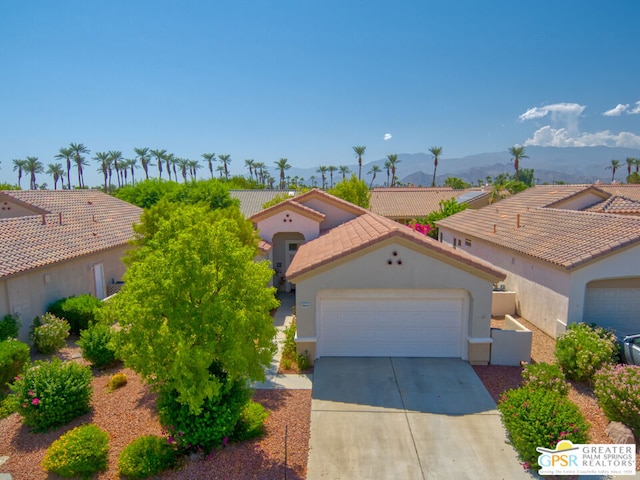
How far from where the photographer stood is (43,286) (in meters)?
15.5

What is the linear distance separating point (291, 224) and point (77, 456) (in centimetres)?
1436

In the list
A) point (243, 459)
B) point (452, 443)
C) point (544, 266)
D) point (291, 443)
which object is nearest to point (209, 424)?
point (243, 459)

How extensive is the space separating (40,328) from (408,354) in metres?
12.4

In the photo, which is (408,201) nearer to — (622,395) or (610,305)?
(610,305)

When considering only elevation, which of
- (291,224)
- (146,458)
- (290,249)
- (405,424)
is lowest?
(405,424)

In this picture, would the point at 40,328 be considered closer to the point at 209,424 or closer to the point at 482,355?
the point at 209,424

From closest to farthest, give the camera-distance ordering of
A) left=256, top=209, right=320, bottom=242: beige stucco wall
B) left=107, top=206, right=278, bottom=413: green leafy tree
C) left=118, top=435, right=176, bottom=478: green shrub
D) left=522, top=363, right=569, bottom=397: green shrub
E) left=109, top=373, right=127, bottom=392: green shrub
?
left=107, top=206, right=278, bottom=413: green leafy tree < left=118, top=435, right=176, bottom=478: green shrub < left=522, top=363, right=569, bottom=397: green shrub < left=109, top=373, right=127, bottom=392: green shrub < left=256, top=209, right=320, bottom=242: beige stucco wall

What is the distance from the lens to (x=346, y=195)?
119 feet

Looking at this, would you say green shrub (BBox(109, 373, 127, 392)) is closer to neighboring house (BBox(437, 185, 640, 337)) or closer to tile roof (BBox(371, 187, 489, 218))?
neighboring house (BBox(437, 185, 640, 337))

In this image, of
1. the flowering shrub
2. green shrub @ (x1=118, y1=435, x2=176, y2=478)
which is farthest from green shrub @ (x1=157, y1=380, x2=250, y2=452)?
the flowering shrub

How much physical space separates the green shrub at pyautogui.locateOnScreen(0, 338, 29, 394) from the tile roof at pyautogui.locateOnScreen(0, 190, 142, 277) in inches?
Answer: 116

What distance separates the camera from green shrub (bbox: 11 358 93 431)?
362 inches

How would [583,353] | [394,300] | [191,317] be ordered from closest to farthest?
[191,317] → [583,353] → [394,300]

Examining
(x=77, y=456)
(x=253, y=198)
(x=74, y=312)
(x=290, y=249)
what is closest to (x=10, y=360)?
(x=74, y=312)
